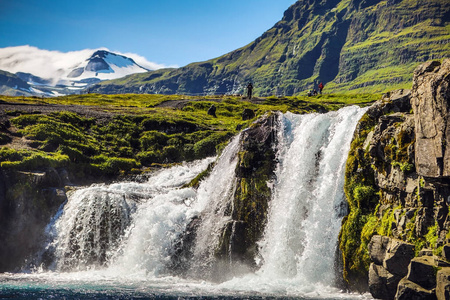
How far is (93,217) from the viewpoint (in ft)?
128

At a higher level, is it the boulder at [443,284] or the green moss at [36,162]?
the green moss at [36,162]

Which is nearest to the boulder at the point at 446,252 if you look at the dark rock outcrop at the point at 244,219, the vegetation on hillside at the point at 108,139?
the dark rock outcrop at the point at 244,219

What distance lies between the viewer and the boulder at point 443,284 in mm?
21219

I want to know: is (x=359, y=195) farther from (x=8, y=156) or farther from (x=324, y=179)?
(x=8, y=156)

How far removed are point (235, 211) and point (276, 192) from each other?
392 cm

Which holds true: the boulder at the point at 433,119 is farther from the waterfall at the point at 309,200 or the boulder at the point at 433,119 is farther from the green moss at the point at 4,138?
the green moss at the point at 4,138

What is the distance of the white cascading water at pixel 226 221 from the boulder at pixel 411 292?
18.0ft

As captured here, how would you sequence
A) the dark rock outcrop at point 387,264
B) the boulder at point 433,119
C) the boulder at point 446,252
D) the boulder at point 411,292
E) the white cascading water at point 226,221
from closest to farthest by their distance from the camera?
1. the boulder at point 446,252
2. the boulder at point 411,292
3. the boulder at point 433,119
4. the dark rock outcrop at point 387,264
5. the white cascading water at point 226,221

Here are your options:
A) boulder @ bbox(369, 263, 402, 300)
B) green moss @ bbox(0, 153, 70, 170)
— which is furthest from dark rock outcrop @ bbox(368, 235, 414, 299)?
green moss @ bbox(0, 153, 70, 170)

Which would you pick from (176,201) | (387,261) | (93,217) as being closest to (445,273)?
(387,261)

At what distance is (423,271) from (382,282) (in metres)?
3.19

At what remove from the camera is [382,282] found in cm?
2541

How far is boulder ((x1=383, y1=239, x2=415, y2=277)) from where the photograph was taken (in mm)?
24312

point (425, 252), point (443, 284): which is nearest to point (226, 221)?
point (425, 252)
